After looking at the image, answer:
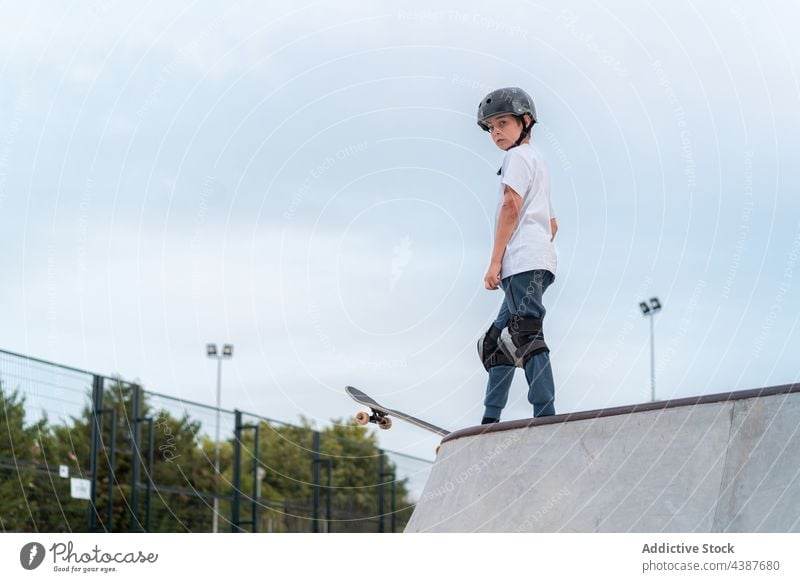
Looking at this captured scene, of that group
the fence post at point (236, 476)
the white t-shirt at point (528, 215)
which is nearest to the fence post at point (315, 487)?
the fence post at point (236, 476)

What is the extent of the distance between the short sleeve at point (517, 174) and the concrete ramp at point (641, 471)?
192cm

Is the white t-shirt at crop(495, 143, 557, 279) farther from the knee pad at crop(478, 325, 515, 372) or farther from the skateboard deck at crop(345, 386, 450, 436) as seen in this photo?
the skateboard deck at crop(345, 386, 450, 436)

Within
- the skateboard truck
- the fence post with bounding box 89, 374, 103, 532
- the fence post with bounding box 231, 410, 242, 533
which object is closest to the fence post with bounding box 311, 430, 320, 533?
the fence post with bounding box 231, 410, 242, 533

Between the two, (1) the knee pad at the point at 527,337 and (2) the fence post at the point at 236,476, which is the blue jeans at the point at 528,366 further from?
(2) the fence post at the point at 236,476

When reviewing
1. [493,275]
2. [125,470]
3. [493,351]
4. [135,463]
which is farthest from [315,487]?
[493,275]

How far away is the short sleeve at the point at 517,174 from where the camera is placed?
7.73 metres

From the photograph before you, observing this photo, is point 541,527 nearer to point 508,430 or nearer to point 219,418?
point 508,430

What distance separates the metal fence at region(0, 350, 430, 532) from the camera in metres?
16.4

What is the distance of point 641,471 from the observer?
6.29 meters

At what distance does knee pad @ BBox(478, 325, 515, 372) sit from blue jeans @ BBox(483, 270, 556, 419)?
48 mm
